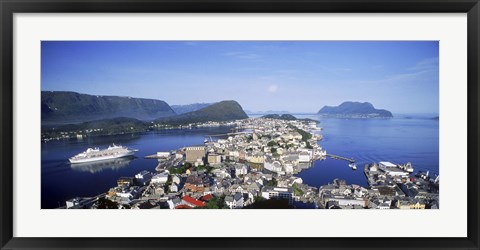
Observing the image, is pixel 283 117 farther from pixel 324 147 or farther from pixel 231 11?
pixel 231 11

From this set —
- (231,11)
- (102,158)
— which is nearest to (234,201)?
(102,158)

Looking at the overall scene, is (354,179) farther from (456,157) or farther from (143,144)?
(143,144)

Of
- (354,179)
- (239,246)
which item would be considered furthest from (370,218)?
(239,246)

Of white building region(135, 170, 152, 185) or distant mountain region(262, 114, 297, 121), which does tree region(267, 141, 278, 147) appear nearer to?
distant mountain region(262, 114, 297, 121)

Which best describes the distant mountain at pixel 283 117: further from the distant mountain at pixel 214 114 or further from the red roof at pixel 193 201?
the red roof at pixel 193 201

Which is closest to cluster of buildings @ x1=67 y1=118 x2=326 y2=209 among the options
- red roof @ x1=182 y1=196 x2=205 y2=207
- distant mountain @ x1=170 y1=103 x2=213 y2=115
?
red roof @ x1=182 y1=196 x2=205 y2=207

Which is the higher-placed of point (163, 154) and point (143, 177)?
point (163, 154)
